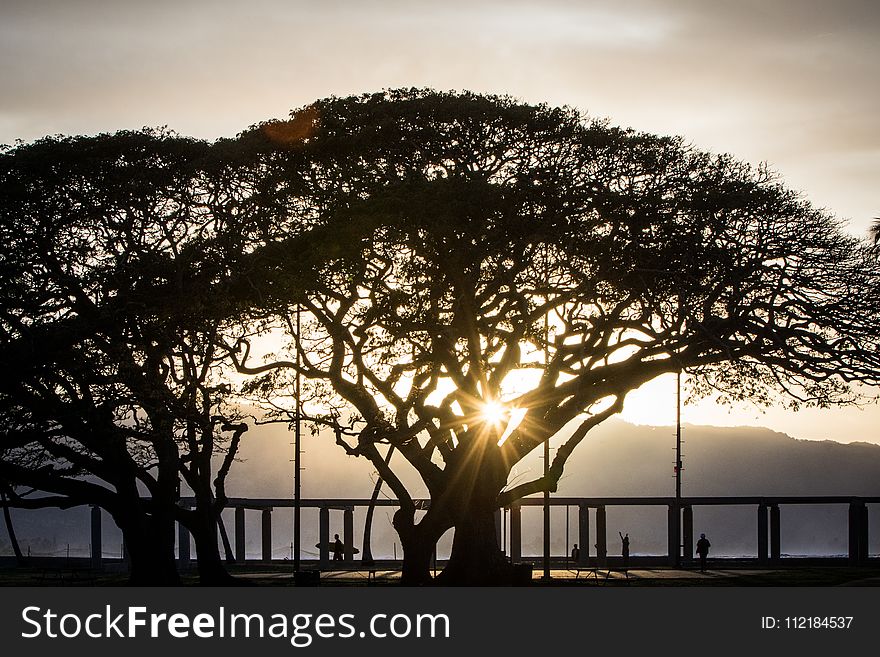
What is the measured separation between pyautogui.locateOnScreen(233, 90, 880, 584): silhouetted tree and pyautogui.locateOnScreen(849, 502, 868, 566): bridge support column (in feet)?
82.2

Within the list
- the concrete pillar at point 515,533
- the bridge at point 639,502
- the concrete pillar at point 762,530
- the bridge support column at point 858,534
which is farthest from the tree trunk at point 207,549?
the bridge support column at point 858,534

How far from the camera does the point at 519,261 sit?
3550 cm

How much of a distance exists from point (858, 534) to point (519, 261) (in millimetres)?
34037

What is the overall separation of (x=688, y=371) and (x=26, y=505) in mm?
20651

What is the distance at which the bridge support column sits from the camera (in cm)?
6144

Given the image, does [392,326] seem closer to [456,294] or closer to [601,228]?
[456,294]

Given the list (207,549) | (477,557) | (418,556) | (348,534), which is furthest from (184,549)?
(477,557)

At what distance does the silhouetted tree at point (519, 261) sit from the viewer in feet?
115

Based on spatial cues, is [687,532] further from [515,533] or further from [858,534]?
[515,533]

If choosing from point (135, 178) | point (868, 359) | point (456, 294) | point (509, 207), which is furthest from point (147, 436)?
point (868, 359)

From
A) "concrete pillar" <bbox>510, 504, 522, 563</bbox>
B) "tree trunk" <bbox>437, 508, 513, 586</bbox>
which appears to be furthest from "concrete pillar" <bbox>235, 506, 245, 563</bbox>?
"tree trunk" <bbox>437, 508, 513, 586</bbox>

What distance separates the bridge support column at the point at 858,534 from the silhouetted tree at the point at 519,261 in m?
25.1

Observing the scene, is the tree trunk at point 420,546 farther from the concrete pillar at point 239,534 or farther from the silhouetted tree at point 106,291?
the concrete pillar at point 239,534

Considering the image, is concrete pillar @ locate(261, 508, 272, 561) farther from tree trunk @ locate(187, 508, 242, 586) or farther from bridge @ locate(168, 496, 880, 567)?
tree trunk @ locate(187, 508, 242, 586)
